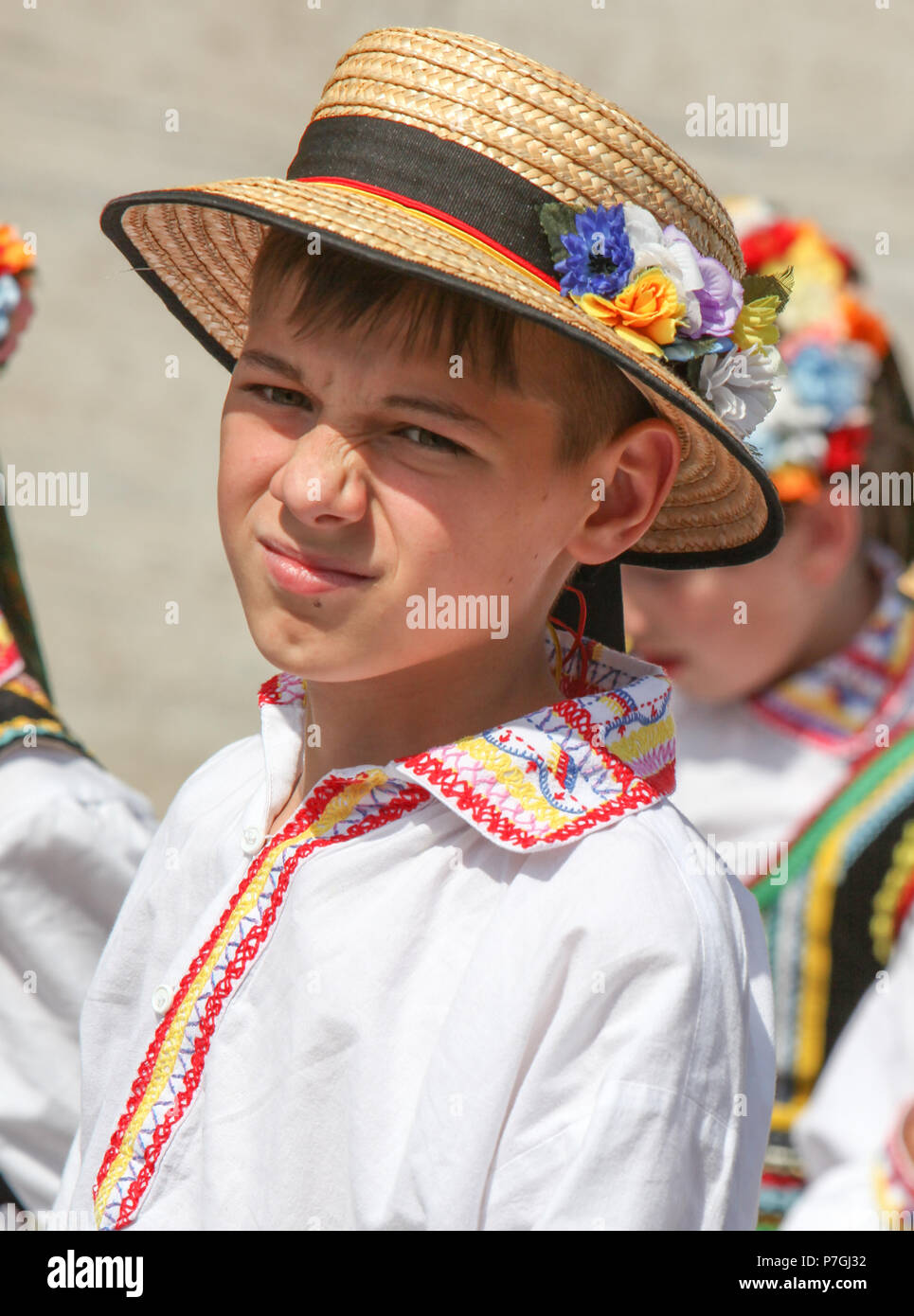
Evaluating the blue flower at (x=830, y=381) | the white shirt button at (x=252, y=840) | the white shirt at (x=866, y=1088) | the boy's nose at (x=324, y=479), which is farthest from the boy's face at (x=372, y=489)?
the blue flower at (x=830, y=381)

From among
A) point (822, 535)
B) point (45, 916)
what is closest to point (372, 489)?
point (45, 916)

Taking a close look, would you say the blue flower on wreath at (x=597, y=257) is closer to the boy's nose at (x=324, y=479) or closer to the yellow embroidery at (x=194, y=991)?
the boy's nose at (x=324, y=479)

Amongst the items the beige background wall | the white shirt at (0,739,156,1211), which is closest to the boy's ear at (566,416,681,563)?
the white shirt at (0,739,156,1211)

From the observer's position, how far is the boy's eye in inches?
57.9

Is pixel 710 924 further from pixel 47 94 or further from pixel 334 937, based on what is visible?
pixel 47 94

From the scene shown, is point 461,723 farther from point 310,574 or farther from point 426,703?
point 310,574

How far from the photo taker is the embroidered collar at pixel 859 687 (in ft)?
10.5

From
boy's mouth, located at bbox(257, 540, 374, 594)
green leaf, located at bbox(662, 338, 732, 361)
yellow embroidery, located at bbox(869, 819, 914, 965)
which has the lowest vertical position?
yellow embroidery, located at bbox(869, 819, 914, 965)

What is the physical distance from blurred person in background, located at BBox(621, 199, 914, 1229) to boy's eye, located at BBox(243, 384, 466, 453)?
66.1 inches

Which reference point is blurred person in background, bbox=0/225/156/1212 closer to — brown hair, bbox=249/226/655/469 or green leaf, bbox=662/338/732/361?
brown hair, bbox=249/226/655/469

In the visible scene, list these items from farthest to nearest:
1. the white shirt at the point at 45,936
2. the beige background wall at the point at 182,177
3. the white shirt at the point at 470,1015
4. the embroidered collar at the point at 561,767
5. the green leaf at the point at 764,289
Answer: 1. the beige background wall at the point at 182,177
2. the white shirt at the point at 45,936
3. the green leaf at the point at 764,289
4. the embroidered collar at the point at 561,767
5. the white shirt at the point at 470,1015

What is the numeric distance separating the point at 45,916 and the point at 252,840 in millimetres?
831

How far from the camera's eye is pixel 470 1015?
1426 millimetres

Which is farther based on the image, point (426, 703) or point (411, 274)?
point (426, 703)
